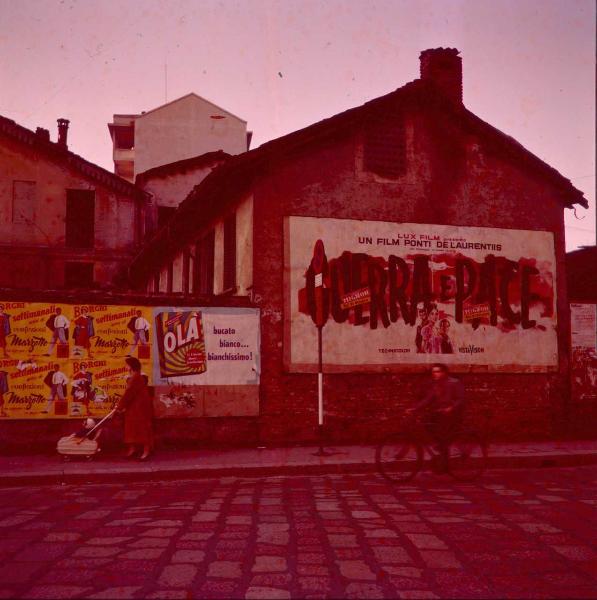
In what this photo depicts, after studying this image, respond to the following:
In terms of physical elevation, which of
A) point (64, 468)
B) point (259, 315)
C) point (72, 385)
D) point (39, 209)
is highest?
point (39, 209)

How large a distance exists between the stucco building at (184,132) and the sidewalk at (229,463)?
31220 millimetres

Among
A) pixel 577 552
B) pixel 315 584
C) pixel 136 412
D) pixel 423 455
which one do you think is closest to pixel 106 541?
pixel 315 584

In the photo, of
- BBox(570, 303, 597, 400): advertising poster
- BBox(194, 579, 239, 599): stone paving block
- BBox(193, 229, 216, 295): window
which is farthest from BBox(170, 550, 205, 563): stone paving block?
BBox(193, 229, 216, 295): window

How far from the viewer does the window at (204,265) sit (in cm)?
1836

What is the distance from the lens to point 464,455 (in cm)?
1046

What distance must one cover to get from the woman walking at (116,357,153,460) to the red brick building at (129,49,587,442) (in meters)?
2.00

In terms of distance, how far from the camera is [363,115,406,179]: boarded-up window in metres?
15.4

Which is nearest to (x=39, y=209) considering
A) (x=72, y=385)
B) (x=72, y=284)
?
(x=72, y=284)

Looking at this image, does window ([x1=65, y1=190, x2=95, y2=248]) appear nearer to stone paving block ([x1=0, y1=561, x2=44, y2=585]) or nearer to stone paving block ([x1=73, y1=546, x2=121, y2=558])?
stone paving block ([x1=73, y1=546, x2=121, y2=558])

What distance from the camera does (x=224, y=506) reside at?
812 cm

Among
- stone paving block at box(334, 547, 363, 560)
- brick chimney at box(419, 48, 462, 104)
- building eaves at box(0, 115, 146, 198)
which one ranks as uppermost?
building eaves at box(0, 115, 146, 198)

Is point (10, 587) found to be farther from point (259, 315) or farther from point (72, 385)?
point (259, 315)

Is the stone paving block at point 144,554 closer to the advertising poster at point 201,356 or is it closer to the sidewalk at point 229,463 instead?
the sidewalk at point 229,463

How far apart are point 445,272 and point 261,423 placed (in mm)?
4868
